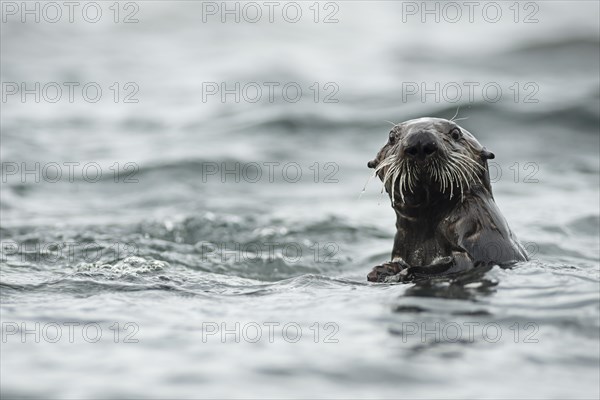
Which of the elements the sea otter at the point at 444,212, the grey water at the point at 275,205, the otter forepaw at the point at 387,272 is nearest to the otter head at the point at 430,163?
the sea otter at the point at 444,212

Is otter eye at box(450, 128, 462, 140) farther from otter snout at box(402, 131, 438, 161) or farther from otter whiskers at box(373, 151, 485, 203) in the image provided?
otter snout at box(402, 131, 438, 161)

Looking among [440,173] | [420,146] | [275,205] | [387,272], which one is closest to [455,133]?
[440,173]

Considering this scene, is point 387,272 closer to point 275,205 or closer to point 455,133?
point 455,133

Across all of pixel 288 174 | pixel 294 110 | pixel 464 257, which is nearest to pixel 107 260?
pixel 464 257

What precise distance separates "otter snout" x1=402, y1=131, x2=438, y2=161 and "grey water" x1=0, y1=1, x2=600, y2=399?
0.84 m

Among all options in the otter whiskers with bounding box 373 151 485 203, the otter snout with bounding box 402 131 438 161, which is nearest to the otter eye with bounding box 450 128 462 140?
the otter whiskers with bounding box 373 151 485 203

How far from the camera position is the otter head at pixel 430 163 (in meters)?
6.35

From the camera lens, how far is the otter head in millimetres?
6352

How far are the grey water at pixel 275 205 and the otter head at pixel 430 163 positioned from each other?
0.65 m

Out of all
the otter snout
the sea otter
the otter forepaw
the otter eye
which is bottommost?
the otter forepaw

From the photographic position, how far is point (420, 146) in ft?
20.6

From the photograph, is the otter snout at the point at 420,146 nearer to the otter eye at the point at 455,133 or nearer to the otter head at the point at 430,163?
the otter head at the point at 430,163

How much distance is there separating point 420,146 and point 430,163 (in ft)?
0.60

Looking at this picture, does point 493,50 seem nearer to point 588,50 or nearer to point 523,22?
point 588,50
